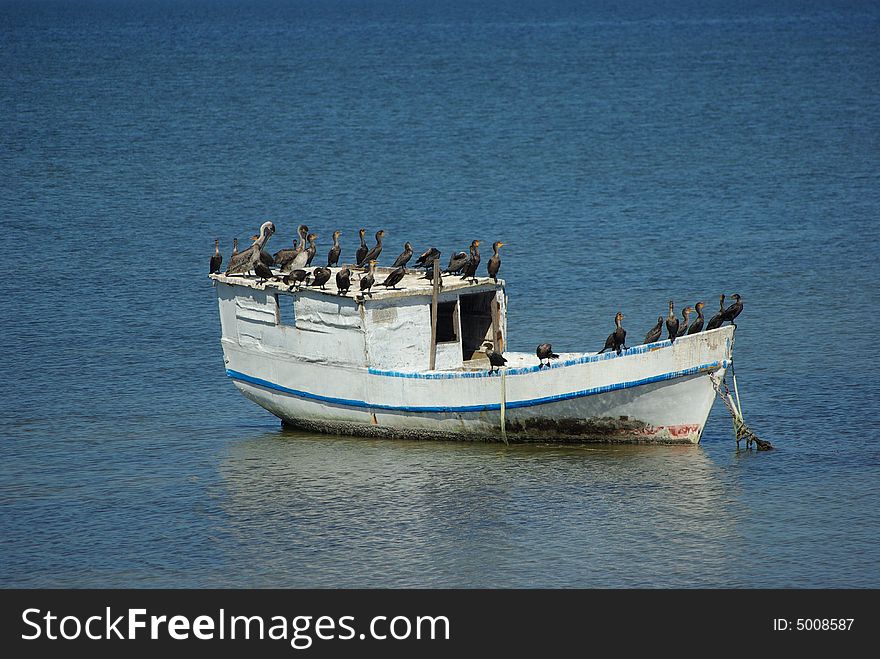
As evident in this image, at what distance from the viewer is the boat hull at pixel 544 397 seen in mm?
32406

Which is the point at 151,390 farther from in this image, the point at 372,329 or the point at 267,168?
the point at 267,168

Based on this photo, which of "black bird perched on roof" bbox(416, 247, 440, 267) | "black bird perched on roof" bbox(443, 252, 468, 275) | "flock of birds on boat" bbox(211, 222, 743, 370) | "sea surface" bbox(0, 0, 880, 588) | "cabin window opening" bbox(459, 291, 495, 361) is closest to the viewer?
"sea surface" bbox(0, 0, 880, 588)

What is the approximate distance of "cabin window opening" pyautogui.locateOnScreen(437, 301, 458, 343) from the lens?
3506 cm

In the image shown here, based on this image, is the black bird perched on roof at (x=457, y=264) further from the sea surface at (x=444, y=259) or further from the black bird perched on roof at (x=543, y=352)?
the sea surface at (x=444, y=259)

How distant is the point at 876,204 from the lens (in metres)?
67.8

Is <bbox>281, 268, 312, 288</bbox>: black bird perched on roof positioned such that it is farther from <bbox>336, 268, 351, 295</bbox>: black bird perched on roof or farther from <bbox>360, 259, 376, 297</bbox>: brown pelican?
<bbox>360, 259, 376, 297</bbox>: brown pelican

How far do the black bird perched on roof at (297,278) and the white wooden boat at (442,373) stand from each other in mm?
219

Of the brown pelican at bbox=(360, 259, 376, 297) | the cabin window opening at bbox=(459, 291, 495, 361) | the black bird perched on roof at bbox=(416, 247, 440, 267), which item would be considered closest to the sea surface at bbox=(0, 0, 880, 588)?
the cabin window opening at bbox=(459, 291, 495, 361)

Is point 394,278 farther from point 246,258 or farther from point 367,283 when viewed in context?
point 246,258

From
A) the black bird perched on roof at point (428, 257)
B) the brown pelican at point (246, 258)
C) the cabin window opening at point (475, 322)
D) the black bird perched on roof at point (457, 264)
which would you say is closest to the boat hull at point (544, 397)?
the cabin window opening at point (475, 322)

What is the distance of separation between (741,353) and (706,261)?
574 inches

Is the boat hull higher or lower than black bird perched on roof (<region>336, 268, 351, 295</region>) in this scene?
lower

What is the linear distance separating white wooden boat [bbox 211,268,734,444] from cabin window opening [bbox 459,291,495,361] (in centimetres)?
2

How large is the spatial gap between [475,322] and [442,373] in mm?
2955
